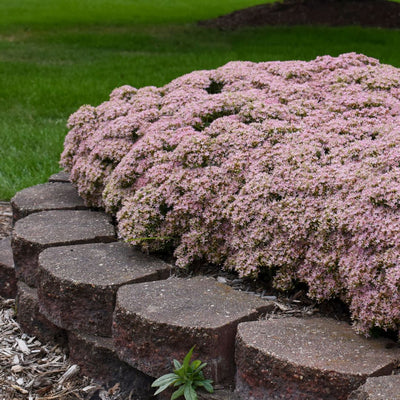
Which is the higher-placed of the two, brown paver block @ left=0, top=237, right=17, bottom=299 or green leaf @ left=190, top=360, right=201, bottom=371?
green leaf @ left=190, top=360, right=201, bottom=371

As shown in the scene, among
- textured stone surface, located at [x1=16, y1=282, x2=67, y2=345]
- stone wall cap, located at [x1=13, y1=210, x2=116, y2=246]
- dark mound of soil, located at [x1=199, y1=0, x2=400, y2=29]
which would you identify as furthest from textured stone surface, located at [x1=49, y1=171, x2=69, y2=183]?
dark mound of soil, located at [x1=199, y1=0, x2=400, y2=29]

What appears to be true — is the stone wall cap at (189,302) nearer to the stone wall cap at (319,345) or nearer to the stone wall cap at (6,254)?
the stone wall cap at (319,345)

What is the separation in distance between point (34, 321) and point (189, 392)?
3.91 ft

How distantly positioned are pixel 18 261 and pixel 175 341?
4.04ft

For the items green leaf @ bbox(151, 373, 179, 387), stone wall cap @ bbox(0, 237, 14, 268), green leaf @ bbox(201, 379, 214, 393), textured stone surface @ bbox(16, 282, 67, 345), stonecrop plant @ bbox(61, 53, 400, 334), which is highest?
stonecrop plant @ bbox(61, 53, 400, 334)

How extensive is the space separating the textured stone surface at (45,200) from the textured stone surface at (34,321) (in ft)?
1.99

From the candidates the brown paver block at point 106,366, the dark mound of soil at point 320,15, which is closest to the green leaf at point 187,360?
the brown paver block at point 106,366

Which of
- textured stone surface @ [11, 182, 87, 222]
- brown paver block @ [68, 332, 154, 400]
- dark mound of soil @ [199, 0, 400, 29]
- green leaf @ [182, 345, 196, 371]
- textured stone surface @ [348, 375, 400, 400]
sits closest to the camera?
textured stone surface @ [348, 375, 400, 400]

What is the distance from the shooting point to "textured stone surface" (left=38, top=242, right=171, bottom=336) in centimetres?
254

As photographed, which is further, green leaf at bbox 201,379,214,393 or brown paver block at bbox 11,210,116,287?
brown paver block at bbox 11,210,116,287

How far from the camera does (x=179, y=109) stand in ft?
11.2

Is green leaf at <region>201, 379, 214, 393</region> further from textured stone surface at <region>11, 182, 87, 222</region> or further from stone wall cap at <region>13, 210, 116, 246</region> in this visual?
textured stone surface at <region>11, 182, 87, 222</region>

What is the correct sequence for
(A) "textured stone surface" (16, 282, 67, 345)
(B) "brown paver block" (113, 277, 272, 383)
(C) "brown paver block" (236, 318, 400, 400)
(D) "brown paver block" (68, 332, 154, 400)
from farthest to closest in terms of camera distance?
(A) "textured stone surface" (16, 282, 67, 345) → (D) "brown paver block" (68, 332, 154, 400) → (B) "brown paver block" (113, 277, 272, 383) → (C) "brown paver block" (236, 318, 400, 400)

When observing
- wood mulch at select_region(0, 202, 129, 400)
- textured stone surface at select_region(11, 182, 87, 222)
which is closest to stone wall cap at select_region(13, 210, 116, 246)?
textured stone surface at select_region(11, 182, 87, 222)
